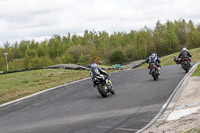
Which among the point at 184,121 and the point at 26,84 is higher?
the point at 26,84

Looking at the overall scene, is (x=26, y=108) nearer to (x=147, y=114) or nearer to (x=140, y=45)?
(x=147, y=114)

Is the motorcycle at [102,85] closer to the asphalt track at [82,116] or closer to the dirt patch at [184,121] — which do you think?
the asphalt track at [82,116]

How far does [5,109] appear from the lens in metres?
12.4

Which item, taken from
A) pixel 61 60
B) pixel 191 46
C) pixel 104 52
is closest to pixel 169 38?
pixel 191 46

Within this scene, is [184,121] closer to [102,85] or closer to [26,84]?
[102,85]

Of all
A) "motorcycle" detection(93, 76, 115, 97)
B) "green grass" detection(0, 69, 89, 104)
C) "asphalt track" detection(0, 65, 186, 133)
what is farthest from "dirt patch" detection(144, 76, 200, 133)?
"green grass" detection(0, 69, 89, 104)

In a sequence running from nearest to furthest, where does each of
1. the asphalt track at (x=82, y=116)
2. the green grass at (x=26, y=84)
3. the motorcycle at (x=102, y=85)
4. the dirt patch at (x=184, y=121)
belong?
the dirt patch at (x=184, y=121), the asphalt track at (x=82, y=116), the motorcycle at (x=102, y=85), the green grass at (x=26, y=84)

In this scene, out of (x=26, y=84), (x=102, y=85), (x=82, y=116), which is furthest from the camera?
(x=26, y=84)

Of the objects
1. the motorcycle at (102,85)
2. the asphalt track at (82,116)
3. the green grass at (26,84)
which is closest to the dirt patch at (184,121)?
the asphalt track at (82,116)

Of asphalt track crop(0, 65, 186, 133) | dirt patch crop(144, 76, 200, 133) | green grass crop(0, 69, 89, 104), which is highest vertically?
green grass crop(0, 69, 89, 104)

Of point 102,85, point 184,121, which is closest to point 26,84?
point 102,85

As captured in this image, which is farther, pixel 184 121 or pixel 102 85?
pixel 102 85

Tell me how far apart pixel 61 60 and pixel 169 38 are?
44.7m

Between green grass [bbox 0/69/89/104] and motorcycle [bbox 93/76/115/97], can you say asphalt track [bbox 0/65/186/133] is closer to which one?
motorcycle [bbox 93/76/115/97]
